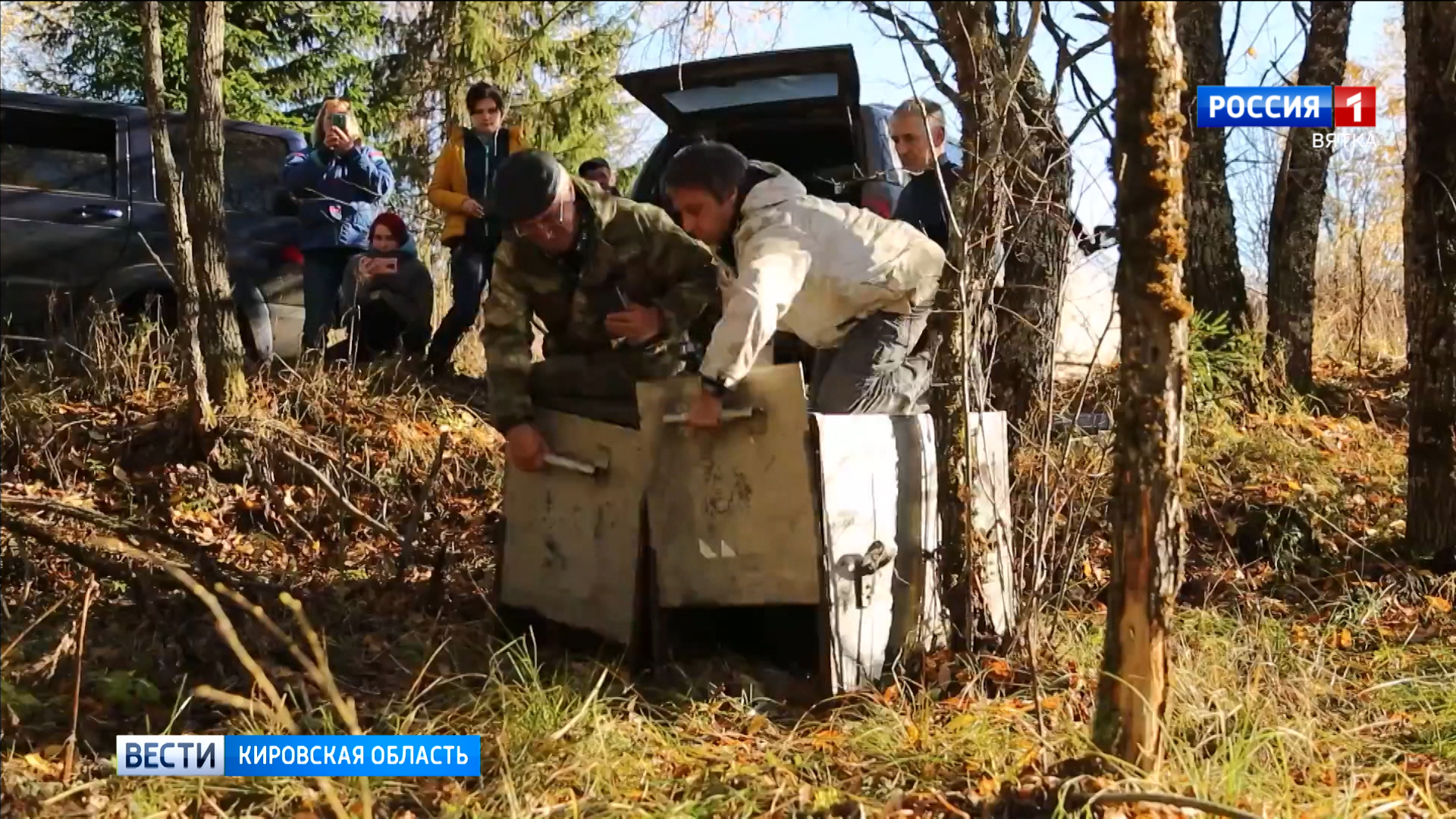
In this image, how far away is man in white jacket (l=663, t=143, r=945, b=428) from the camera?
3.14 metres

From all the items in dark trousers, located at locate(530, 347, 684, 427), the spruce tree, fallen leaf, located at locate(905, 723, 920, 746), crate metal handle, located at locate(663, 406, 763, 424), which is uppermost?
the spruce tree

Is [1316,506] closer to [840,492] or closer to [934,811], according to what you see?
[840,492]

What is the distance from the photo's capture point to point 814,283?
350cm

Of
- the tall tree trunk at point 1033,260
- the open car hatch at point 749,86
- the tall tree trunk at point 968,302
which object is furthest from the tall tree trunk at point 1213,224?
the tall tree trunk at point 968,302

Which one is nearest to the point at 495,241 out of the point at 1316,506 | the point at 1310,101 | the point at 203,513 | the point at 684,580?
the point at 203,513

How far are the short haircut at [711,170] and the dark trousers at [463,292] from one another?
2.62m

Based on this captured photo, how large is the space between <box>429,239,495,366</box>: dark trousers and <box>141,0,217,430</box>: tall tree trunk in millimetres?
1284

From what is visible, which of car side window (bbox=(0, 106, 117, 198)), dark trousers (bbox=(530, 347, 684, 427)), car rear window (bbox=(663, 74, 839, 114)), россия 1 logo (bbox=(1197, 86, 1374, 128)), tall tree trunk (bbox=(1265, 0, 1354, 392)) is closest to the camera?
dark trousers (bbox=(530, 347, 684, 427))

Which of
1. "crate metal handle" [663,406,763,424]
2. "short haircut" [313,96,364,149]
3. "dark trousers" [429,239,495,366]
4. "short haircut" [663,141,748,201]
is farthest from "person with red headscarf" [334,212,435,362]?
"crate metal handle" [663,406,763,424]

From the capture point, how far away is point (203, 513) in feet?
16.0

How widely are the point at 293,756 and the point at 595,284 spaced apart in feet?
5.37

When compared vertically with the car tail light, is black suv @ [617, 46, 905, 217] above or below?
above

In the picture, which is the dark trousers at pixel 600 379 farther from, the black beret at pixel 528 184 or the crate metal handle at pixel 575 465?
the black beret at pixel 528 184

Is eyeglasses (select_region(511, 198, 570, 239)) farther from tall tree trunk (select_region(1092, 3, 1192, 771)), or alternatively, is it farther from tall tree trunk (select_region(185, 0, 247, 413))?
tall tree trunk (select_region(185, 0, 247, 413))
